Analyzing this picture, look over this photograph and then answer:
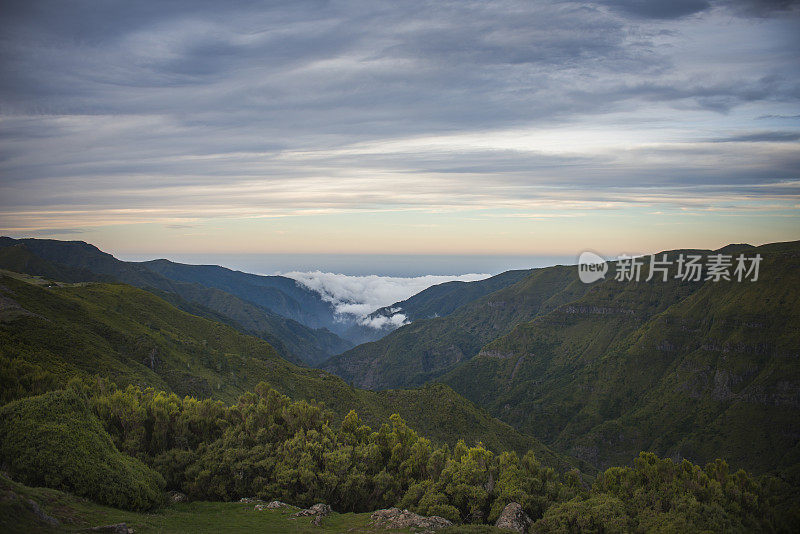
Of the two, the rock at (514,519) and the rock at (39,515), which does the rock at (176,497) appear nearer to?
the rock at (39,515)

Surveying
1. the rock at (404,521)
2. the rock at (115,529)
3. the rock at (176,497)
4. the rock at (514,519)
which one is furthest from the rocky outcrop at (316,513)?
the rock at (514,519)

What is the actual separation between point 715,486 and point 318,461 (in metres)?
53.9

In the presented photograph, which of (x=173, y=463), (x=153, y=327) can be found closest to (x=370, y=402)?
(x=153, y=327)

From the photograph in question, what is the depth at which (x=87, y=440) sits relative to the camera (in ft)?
172

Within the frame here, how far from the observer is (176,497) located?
6103 centimetres

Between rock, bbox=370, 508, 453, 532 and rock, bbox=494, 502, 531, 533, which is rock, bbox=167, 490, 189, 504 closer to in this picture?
rock, bbox=370, 508, 453, 532

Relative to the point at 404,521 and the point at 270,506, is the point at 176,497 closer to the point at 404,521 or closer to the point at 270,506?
A: the point at 270,506

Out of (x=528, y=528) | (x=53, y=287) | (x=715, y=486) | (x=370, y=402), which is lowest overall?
(x=370, y=402)

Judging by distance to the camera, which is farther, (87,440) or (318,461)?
(318,461)

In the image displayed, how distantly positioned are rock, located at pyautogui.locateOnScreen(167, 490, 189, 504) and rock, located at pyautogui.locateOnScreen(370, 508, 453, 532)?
2583 cm

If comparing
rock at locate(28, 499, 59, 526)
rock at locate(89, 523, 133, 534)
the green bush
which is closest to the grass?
rock at locate(28, 499, 59, 526)

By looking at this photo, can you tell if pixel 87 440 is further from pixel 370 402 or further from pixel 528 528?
pixel 370 402

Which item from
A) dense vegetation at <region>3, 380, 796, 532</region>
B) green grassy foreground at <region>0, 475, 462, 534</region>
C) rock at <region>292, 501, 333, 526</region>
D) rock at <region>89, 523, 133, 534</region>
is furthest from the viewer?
rock at <region>292, 501, 333, 526</region>

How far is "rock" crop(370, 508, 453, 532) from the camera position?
50.8 m
